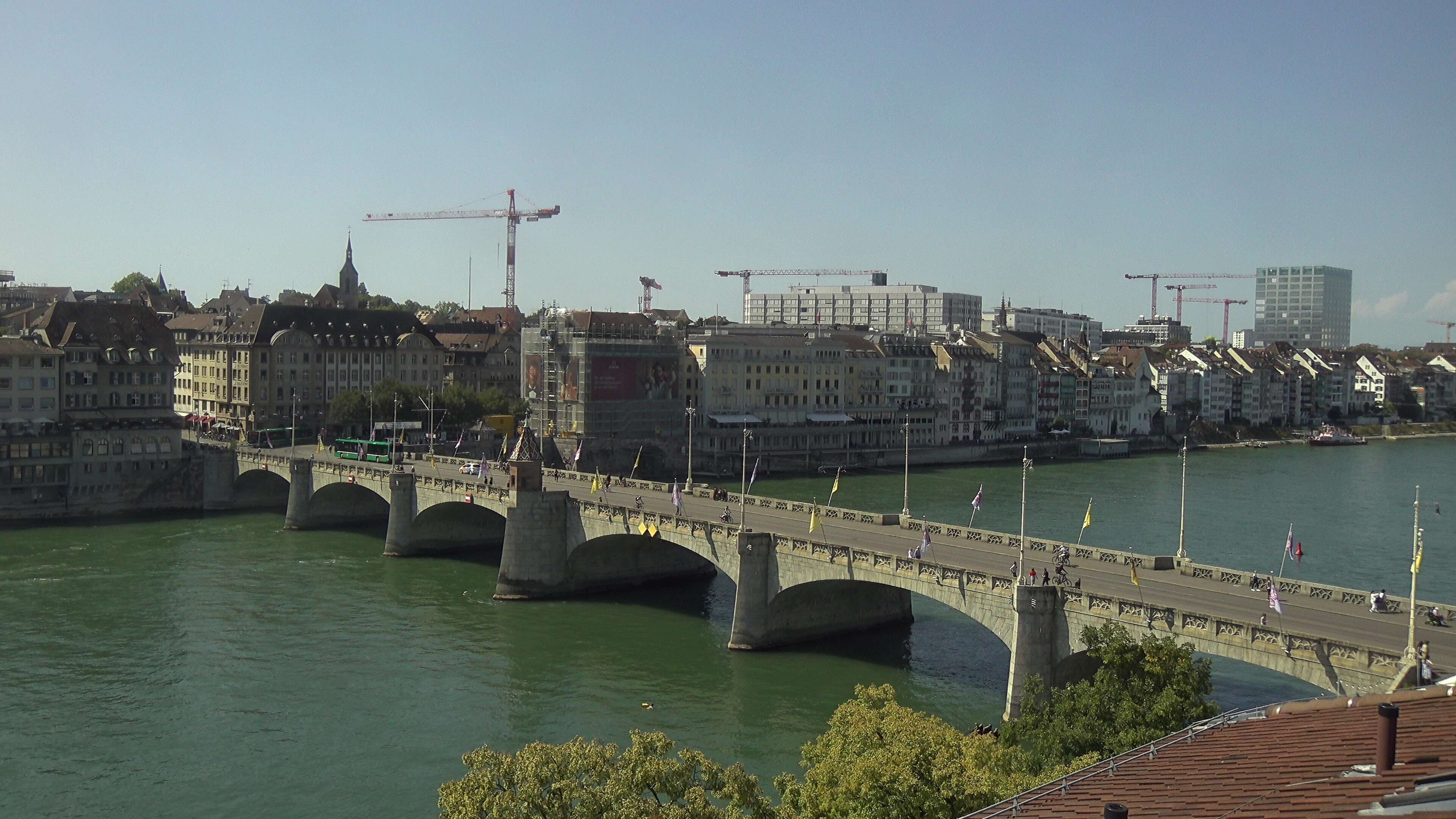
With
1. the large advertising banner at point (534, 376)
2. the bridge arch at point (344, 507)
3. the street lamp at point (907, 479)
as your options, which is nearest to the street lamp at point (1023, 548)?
the street lamp at point (907, 479)

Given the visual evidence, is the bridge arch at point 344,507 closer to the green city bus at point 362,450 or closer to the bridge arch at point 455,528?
the green city bus at point 362,450

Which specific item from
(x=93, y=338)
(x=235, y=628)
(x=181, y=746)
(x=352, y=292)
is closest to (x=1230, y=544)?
(x=235, y=628)

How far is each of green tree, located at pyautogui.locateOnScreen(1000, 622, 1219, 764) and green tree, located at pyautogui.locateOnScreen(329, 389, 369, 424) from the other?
100 m

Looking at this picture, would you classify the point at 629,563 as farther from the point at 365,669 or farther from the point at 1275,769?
the point at 1275,769

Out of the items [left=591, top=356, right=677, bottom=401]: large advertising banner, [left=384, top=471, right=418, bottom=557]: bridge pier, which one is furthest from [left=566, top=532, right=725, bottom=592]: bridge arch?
[left=591, top=356, right=677, bottom=401]: large advertising banner

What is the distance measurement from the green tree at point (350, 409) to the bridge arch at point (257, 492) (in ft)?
72.8

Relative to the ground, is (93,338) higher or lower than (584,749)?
higher

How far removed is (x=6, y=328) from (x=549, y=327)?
4721cm

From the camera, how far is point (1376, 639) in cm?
3616

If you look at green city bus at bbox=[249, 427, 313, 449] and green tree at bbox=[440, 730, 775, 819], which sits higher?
green city bus at bbox=[249, 427, 313, 449]

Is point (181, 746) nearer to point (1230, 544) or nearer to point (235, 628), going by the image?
point (235, 628)

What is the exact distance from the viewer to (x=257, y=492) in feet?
326

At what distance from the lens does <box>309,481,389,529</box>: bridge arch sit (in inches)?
3457

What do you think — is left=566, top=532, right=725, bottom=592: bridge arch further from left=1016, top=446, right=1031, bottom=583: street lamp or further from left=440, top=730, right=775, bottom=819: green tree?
left=440, top=730, right=775, bottom=819: green tree
